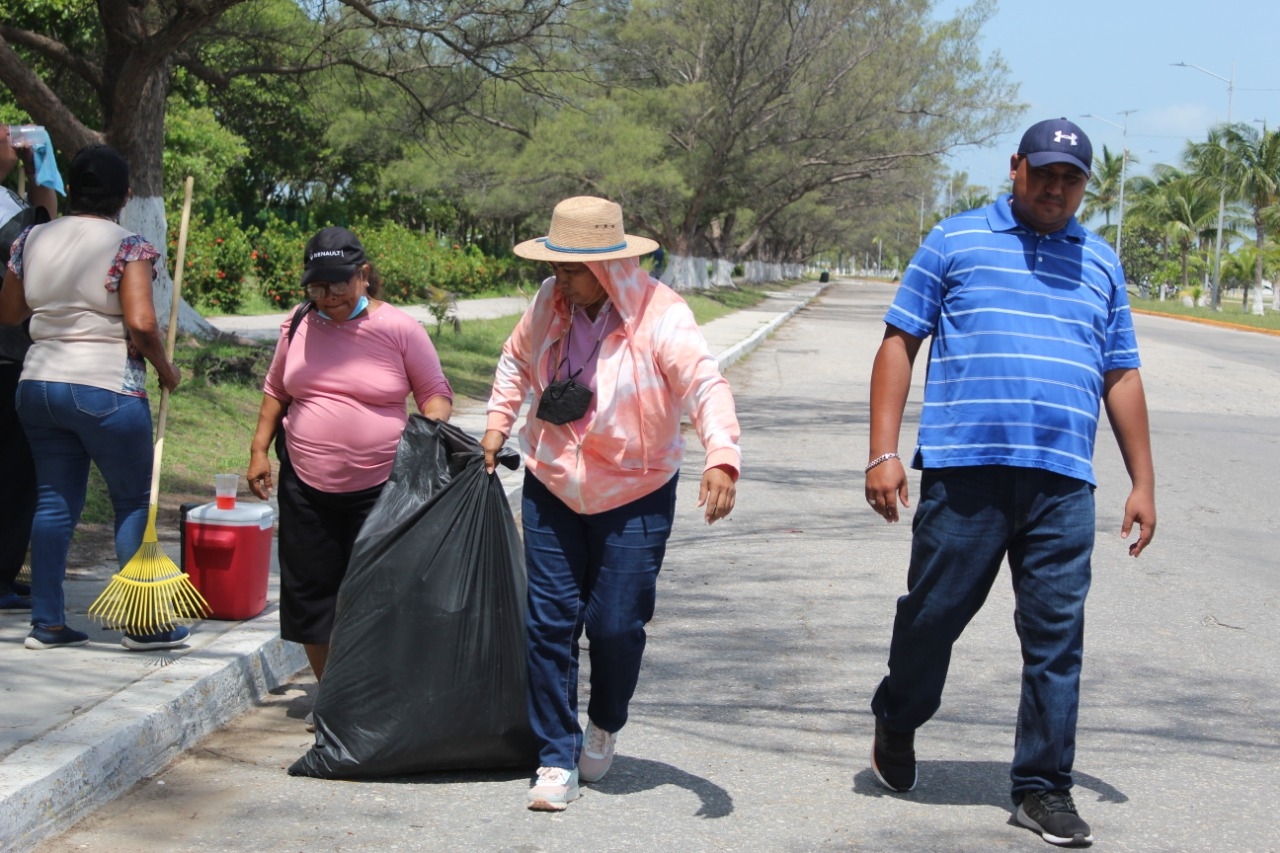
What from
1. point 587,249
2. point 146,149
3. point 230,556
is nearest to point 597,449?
point 587,249

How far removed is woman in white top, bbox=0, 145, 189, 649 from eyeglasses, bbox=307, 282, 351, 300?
22.2 inches

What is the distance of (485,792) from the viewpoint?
161 inches

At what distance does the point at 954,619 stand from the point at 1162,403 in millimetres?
13674

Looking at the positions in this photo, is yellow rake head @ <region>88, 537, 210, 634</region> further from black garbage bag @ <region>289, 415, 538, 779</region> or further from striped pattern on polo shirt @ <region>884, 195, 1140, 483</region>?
striped pattern on polo shirt @ <region>884, 195, 1140, 483</region>

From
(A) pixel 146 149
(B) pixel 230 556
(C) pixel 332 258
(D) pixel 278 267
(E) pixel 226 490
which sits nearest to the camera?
(C) pixel 332 258

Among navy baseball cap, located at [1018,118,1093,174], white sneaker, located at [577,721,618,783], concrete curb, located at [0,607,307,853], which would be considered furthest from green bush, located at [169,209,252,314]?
navy baseball cap, located at [1018,118,1093,174]

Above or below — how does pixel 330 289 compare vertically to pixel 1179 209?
below

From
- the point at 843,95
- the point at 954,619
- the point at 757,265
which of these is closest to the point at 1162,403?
the point at 954,619

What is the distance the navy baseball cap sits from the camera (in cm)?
375

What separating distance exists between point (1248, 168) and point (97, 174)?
Answer: 60484 mm

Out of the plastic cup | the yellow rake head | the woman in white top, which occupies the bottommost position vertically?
the yellow rake head

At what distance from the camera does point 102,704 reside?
4258 millimetres

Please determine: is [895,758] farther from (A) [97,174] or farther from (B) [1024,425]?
(A) [97,174]

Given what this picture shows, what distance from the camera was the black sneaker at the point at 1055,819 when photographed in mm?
3721
